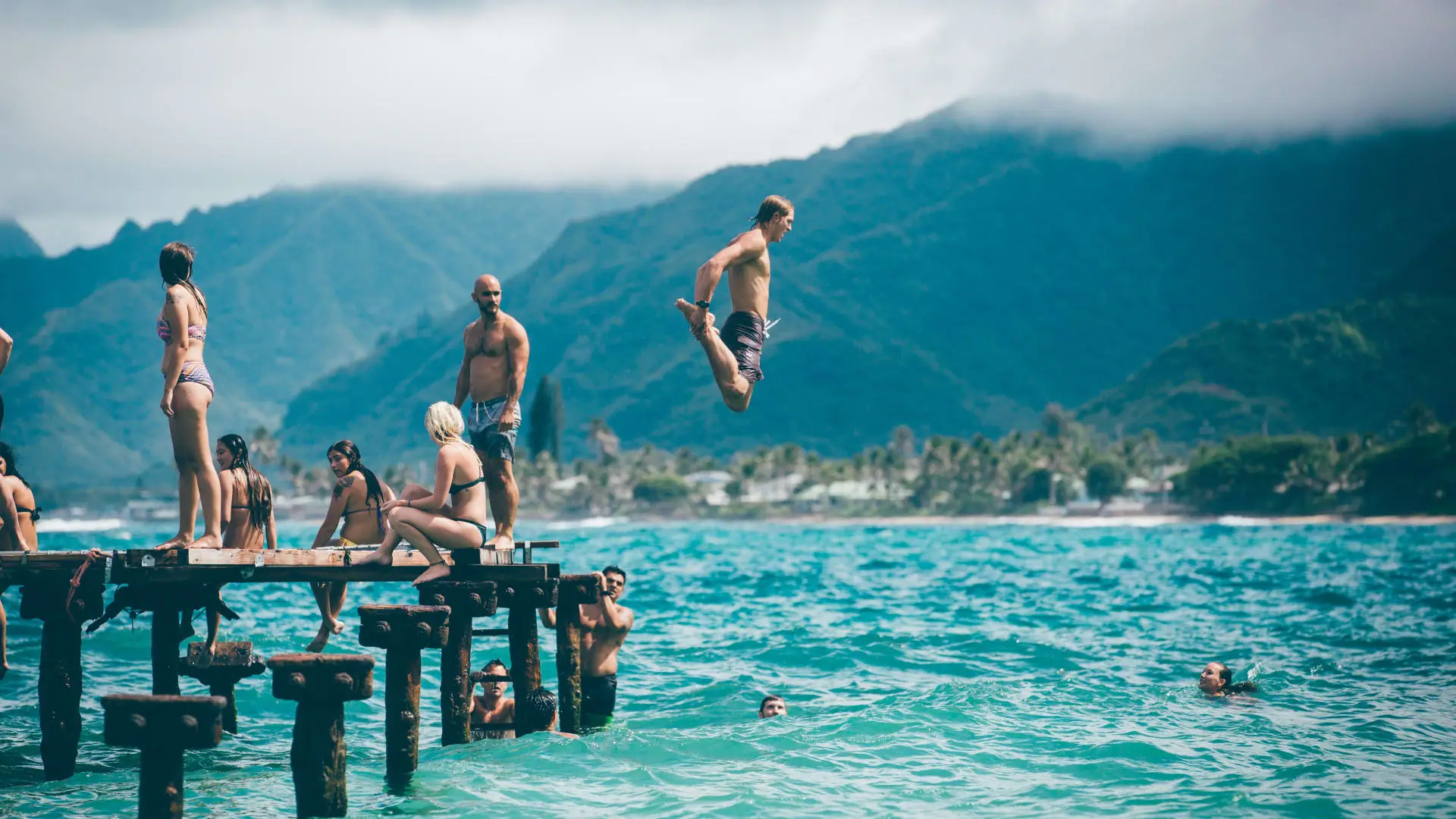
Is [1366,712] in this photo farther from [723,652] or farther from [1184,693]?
[723,652]

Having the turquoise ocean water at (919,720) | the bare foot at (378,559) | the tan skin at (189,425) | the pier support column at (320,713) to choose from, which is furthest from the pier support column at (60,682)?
the pier support column at (320,713)

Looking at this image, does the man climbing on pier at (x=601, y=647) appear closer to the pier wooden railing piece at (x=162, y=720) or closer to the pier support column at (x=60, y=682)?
the pier support column at (x=60, y=682)

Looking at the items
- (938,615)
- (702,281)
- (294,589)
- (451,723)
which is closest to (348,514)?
(451,723)

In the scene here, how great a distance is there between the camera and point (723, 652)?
3209cm

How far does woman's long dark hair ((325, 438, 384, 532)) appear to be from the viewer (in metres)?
19.3

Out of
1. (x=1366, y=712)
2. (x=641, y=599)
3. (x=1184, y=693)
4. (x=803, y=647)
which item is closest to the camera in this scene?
(x=1366, y=712)

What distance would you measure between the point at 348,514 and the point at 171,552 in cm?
379

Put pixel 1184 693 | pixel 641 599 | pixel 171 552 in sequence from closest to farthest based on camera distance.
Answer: pixel 171 552
pixel 1184 693
pixel 641 599

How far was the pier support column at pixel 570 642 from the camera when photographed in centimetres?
1927

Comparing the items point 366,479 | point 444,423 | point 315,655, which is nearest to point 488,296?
point 444,423

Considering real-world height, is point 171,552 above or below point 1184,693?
above

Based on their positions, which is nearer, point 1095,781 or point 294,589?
point 1095,781

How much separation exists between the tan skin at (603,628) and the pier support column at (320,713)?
23.0ft

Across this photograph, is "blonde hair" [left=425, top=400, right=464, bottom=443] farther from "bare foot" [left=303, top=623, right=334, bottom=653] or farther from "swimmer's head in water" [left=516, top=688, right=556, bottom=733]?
"swimmer's head in water" [left=516, top=688, right=556, bottom=733]
